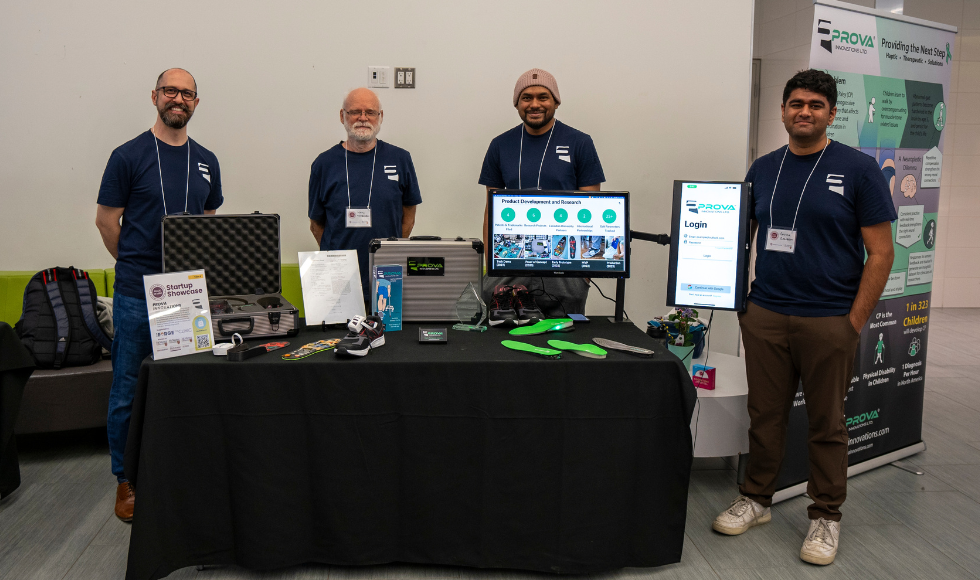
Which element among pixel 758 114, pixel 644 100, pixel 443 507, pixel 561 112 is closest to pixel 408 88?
pixel 561 112

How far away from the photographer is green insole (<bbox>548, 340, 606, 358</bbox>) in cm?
188

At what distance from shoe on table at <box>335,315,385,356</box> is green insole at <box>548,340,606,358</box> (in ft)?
1.73

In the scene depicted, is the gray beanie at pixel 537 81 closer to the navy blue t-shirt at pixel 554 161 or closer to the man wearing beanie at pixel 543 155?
the man wearing beanie at pixel 543 155

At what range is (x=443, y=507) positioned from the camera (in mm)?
1904

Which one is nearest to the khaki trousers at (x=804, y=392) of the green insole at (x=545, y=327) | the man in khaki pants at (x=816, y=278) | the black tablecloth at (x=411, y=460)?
the man in khaki pants at (x=816, y=278)

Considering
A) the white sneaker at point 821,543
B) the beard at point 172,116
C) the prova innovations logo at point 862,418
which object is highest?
the beard at point 172,116

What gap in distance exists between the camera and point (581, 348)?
75.9 inches

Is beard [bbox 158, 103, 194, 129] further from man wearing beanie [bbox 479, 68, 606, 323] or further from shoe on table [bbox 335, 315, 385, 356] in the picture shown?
man wearing beanie [bbox 479, 68, 606, 323]

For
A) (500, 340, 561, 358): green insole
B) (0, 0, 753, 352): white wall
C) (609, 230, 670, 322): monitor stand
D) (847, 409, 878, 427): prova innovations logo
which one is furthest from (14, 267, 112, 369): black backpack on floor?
(847, 409, 878, 427): prova innovations logo

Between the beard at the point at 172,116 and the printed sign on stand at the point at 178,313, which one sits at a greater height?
the beard at the point at 172,116

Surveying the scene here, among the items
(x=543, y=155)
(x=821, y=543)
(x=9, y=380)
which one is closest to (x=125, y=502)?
(x=9, y=380)

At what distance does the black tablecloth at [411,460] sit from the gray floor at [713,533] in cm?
16

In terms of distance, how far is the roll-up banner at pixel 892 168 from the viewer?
8.39 ft

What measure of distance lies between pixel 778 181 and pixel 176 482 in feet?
6.91
